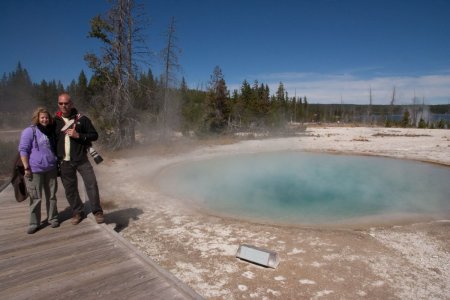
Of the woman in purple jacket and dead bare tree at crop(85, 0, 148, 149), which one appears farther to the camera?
dead bare tree at crop(85, 0, 148, 149)

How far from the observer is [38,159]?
12.2 ft

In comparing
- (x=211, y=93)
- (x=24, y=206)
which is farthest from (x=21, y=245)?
(x=211, y=93)

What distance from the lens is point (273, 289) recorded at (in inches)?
135

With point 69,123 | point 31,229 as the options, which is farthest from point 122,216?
point 69,123

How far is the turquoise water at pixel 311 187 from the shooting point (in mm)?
6926

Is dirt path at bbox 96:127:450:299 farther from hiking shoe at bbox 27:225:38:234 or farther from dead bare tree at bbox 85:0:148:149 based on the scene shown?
dead bare tree at bbox 85:0:148:149

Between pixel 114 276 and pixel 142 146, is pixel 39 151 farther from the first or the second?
pixel 142 146

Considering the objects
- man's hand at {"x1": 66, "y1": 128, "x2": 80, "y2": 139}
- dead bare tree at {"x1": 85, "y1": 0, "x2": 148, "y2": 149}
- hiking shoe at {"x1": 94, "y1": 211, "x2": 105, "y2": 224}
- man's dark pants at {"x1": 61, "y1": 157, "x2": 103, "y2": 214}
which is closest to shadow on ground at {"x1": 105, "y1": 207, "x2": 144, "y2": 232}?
hiking shoe at {"x1": 94, "y1": 211, "x2": 105, "y2": 224}

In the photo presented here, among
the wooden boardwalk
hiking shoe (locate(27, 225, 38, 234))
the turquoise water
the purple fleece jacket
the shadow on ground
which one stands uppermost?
the purple fleece jacket

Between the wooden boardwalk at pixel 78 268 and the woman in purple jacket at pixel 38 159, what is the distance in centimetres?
41

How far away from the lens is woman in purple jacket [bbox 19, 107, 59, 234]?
367 centimetres

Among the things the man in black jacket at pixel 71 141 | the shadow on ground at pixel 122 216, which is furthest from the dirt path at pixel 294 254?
the man in black jacket at pixel 71 141

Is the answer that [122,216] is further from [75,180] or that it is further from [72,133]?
[72,133]

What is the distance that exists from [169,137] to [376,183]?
11.5 meters
